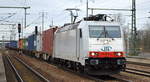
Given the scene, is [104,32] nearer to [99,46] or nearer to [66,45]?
[99,46]

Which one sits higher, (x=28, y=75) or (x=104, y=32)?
(x=104, y=32)

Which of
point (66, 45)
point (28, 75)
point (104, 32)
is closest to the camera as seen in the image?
point (104, 32)

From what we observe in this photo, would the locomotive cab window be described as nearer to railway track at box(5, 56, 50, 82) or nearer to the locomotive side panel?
the locomotive side panel

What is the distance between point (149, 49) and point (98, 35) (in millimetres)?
53411

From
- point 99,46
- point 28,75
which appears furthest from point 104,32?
point 28,75

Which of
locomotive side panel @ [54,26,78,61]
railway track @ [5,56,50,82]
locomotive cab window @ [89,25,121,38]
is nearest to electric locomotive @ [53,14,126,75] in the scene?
locomotive cab window @ [89,25,121,38]

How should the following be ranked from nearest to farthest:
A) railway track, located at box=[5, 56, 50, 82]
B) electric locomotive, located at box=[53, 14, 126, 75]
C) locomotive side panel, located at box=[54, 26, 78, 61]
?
1. electric locomotive, located at box=[53, 14, 126, 75]
2. railway track, located at box=[5, 56, 50, 82]
3. locomotive side panel, located at box=[54, 26, 78, 61]

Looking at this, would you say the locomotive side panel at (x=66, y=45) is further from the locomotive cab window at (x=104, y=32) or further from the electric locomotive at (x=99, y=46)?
the locomotive cab window at (x=104, y=32)

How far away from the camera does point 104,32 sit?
1584cm

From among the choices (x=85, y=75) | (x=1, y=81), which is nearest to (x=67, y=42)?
(x=85, y=75)

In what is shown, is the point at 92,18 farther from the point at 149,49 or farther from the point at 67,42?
the point at 149,49

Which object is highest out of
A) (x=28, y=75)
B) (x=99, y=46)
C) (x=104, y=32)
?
(x=104, y=32)

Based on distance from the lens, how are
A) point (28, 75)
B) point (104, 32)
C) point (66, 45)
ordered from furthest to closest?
point (66, 45)
point (28, 75)
point (104, 32)

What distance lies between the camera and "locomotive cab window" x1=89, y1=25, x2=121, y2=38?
1570cm
